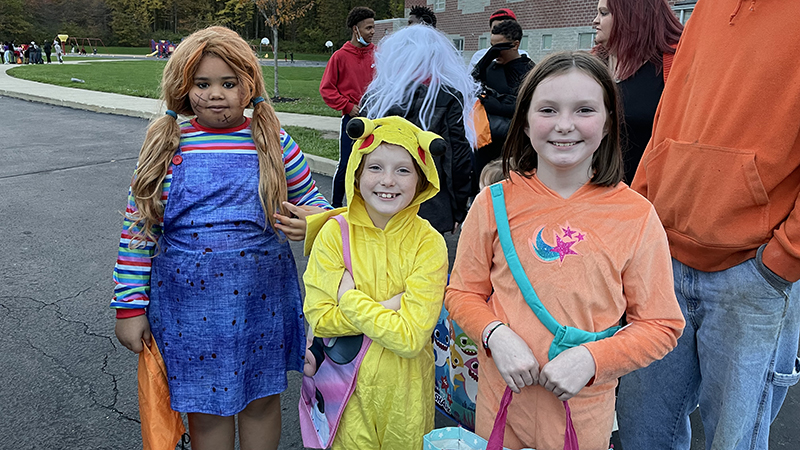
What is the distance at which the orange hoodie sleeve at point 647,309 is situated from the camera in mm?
1481

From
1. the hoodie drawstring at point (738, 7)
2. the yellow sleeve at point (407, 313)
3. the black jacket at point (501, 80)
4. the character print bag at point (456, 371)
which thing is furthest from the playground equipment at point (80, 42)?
the hoodie drawstring at point (738, 7)

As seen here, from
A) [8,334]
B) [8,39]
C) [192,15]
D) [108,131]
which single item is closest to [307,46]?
[192,15]

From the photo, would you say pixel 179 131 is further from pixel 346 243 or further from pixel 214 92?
pixel 346 243

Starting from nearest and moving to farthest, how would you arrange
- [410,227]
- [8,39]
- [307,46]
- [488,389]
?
1. [488,389]
2. [410,227]
3. [8,39]
4. [307,46]

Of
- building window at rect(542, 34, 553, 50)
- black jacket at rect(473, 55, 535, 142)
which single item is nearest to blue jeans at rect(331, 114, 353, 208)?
black jacket at rect(473, 55, 535, 142)

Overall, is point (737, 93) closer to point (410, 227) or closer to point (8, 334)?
point (410, 227)

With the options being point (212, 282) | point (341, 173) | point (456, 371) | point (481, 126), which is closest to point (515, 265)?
point (456, 371)

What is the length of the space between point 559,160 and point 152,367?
5.36 ft

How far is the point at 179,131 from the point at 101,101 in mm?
15860

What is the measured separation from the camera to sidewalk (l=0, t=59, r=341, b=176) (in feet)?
40.5

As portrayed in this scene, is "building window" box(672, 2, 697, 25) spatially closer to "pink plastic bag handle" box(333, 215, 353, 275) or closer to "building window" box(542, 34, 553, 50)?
"building window" box(542, 34, 553, 50)

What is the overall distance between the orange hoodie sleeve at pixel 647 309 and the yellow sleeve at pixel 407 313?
1.90ft

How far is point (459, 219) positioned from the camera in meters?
3.63

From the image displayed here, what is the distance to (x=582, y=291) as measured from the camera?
59.8 inches
